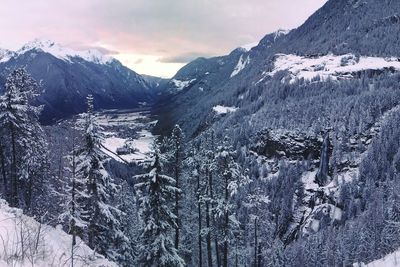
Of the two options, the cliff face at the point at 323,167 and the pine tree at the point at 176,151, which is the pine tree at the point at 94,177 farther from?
the cliff face at the point at 323,167

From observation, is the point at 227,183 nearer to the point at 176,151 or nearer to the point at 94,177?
the point at 176,151

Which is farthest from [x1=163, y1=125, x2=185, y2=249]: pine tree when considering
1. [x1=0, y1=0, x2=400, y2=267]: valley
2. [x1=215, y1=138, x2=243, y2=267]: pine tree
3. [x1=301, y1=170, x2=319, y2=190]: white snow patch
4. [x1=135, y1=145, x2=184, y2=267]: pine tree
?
[x1=301, y1=170, x2=319, y2=190]: white snow patch

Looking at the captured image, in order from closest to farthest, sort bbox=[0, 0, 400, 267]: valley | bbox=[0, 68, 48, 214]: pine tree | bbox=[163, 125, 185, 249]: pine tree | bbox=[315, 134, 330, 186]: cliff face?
bbox=[0, 0, 400, 267]: valley → bbox=[0, 68, 48, 214]: pine tree → bbox=[163, 125, 185, 249]: pine tree → bbox=[315, 134, 330, 186]: cliff face

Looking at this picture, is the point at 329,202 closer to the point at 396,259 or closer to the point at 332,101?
the point at 332,101

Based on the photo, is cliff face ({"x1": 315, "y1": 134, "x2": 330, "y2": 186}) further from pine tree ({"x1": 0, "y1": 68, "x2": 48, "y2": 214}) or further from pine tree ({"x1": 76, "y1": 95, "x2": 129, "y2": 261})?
pine tree ({"x1": 76, "y1": 95, "x2": 129, "y2": 261})

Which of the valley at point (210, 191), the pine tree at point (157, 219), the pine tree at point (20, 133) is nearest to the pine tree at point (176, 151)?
the valley at point (210, 191)

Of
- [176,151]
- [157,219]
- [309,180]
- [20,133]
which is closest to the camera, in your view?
[157,219]

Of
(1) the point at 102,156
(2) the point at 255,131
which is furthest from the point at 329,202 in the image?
(1) the point at 102,156

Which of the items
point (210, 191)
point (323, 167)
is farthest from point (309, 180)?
point (210, 191)
